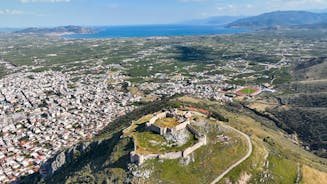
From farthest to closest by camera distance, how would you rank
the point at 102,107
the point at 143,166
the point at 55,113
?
the point at 102,107, the point at 55,113, the point at 143,166

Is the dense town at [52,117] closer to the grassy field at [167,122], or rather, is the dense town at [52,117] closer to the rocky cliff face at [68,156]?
the rocky cliff face at [68,156]

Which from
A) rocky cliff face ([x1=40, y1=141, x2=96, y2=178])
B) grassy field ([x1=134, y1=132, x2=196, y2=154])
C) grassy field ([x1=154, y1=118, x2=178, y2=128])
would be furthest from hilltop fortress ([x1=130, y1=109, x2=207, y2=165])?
rocky cliff face ([x1=40, y1=141, x2=96, y2=178])

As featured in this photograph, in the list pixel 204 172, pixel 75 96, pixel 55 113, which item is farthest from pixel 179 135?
pixel 75 96

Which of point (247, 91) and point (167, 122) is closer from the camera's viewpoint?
point (167, 122)

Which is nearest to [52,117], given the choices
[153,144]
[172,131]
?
[153,144]

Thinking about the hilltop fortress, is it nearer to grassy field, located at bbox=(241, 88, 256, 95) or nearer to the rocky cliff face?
the rocky cliff face

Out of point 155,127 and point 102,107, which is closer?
point 155,127

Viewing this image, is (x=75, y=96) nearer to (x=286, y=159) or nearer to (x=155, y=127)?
(x=155, y=127)

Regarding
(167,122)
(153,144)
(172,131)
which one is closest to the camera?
(153,144)

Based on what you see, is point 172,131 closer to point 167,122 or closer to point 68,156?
point 167,122
